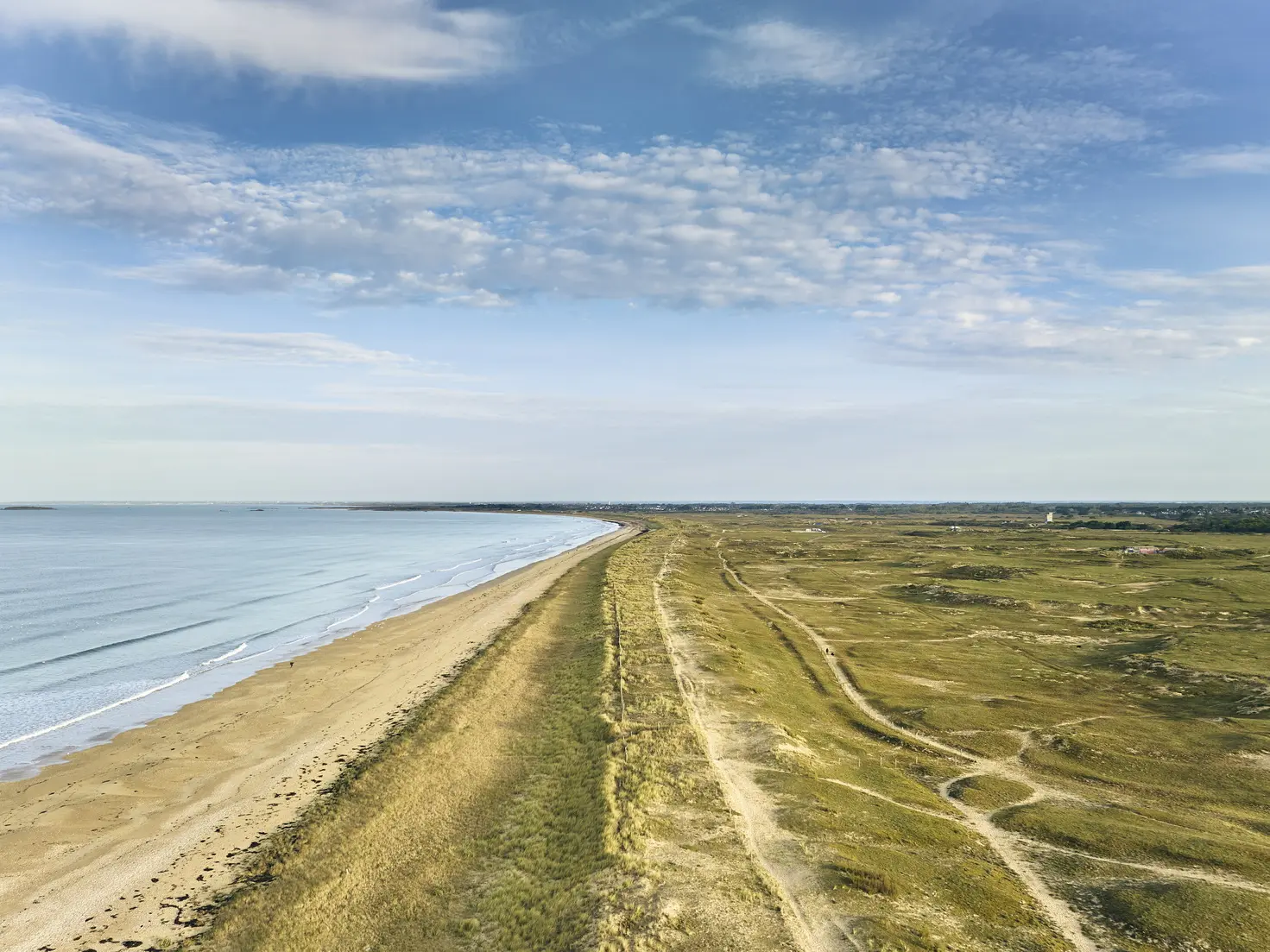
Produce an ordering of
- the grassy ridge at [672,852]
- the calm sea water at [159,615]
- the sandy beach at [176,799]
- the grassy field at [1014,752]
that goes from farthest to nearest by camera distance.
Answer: the calm sea water at [159,615], the sandy beach at [176,799], the grassy field at [1014,752], the grassy ridge at [672,852]

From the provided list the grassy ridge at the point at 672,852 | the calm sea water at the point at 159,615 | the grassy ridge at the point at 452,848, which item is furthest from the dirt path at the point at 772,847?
the calm sea water at the point at 159,615

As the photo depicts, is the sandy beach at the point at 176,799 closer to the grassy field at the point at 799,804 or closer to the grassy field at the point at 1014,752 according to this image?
the grassy field at the point at 799,804

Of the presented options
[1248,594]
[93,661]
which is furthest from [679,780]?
[1248,594]

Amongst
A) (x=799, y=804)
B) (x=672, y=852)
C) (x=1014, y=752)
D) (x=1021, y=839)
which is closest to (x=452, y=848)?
(x=672, y=852)

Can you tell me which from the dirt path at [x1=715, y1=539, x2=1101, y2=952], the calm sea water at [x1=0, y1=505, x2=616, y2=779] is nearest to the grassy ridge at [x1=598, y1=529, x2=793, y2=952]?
the dirt path at [x1=715, y1=539, x2=1101, y2=952]

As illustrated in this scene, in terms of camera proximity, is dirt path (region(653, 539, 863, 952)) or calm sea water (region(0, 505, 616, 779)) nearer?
dirt path (region(653, 539, 863, 952))

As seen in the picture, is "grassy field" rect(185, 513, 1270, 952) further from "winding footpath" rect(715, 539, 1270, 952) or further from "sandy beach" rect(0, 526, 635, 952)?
"sandy beach" rect(0, 526, 635, 952)

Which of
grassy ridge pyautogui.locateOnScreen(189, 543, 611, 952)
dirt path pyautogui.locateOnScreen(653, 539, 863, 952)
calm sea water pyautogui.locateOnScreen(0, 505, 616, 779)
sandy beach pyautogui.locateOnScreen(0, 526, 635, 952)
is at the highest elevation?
dirt path pyautogui.locateOnScreen(653, 539, 863, 952)
